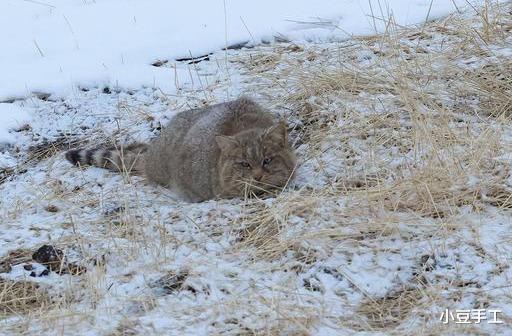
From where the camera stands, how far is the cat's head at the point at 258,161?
6.21m

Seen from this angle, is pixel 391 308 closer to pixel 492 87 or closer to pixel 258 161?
pixel 258 161

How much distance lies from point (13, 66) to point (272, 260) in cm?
425

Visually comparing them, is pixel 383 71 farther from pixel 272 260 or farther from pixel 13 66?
pixel 13 66

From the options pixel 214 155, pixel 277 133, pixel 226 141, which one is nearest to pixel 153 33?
pixel 214 155

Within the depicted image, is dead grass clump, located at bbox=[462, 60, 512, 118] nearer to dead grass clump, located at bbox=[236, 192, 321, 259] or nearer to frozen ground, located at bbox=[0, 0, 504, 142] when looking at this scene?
frozen ground, located at bbox=[0, 0, 504, 142]

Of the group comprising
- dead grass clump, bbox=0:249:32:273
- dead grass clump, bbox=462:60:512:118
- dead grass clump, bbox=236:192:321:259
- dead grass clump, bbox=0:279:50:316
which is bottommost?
dead grass clump, bbox=0:279:50:316

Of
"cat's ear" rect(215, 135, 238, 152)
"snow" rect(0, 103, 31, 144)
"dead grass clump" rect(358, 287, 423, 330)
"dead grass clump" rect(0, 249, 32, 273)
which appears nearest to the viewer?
"dead grass clump" rect(358, 287, 423, 330)

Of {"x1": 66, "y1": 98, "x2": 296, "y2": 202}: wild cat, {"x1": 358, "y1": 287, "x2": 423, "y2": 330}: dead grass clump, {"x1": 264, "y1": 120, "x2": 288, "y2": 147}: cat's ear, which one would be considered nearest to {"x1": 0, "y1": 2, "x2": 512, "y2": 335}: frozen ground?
Result: {"x1": 358, "y1": 287, "x2": 423, "y2": 330}: dead grass clump

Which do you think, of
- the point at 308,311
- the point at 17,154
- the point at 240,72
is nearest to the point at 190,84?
the point at 240,72

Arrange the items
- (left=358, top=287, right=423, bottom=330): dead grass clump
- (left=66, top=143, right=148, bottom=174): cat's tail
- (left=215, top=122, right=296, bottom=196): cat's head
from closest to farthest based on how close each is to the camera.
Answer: (left=358, top=287, right=423, bottom=330): dead grass clump → (left=215, top=122, right=296, bottom=196): cat's head → (left=66, top=143, right=148, bottom=174): cat's tail

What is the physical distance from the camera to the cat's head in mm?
6207

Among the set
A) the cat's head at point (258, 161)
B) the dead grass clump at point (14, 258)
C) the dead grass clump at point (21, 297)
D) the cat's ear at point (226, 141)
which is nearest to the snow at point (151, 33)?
the cat's ear at point (226, 141)

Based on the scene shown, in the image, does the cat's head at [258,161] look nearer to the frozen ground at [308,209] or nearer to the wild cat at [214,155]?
the wild cat at [214,155]

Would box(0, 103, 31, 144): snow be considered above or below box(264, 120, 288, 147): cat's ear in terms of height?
below
